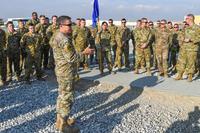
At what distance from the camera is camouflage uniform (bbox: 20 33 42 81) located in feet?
36.9

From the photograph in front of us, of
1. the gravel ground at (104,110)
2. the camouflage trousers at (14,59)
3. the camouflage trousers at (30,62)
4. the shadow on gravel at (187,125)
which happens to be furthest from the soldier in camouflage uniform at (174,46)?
the shadow on gravel at (187,125)

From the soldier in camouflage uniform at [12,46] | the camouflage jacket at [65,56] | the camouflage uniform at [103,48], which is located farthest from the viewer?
the camouflage uniform at [103,48]

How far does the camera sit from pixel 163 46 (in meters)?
12.4

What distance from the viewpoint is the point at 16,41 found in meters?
11.6

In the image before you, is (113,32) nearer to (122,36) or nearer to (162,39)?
(122,36)

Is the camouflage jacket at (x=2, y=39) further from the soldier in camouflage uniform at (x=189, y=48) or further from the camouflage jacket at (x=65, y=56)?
the soldier in camouflage uniform at (x=189, y=48)

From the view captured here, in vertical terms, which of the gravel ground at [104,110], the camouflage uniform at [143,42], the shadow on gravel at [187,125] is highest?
the camouflage uniform at [143,42]

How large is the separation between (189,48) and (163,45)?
3.86 feet

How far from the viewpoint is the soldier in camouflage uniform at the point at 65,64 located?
6.78m

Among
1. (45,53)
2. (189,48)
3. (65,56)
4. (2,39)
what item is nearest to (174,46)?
(189,48)

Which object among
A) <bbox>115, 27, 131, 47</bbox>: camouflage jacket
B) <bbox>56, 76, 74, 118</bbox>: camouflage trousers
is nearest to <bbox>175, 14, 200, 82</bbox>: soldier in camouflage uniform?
<bbox>115, 27, 131, 47</bbox>: camouflage jacket

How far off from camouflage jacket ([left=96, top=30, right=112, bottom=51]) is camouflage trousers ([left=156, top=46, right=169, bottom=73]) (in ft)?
5.35

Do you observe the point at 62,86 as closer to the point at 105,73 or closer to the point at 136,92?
the point at 136,92

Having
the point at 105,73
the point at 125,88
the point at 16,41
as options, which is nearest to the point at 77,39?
the point at 105,73
